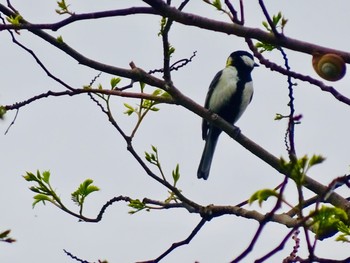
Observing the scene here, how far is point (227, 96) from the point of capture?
8.30 metres

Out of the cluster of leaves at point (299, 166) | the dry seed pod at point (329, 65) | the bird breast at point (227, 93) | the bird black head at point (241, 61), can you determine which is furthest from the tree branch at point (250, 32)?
the bird black head at point (241, 61)

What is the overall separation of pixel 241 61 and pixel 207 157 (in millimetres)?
1310

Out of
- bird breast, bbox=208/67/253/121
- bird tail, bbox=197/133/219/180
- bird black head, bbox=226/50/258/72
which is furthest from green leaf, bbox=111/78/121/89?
bird black head, bbox=226/50/258/72

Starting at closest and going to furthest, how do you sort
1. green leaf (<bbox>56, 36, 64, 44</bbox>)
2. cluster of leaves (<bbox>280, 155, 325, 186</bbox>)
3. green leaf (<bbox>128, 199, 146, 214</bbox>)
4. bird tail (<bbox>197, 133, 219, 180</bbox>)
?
cluster of leaves (<bbox>280, 155, 325, 186</bbox>) < green leaf (<bbox>56, 36, 64, 44</bbox>) < green leaf (<bbox>128, 199, 146, 214</bbox>) < bird tail (<bbox>197, 133, 219, 180</bbox>)

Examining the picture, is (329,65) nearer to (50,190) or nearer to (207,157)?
(50,190)

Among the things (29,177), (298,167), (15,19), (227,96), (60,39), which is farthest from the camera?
(227,96)

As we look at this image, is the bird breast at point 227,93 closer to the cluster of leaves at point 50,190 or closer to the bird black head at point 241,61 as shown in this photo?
the bird black head at point 241,61

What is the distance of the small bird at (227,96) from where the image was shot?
8281mm

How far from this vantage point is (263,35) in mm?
2395

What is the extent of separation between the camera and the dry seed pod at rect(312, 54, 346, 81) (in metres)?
2.39

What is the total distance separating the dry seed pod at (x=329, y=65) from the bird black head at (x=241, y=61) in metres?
6.28

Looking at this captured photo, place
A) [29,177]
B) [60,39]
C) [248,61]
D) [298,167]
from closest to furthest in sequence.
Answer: [298,167], [60,39], [29,177], [248,61]

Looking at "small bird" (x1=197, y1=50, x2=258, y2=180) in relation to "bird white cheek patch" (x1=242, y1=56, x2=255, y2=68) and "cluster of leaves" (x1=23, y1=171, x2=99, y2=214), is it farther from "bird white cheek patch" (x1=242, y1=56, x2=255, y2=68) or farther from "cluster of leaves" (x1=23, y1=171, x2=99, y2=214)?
"cluster of leaves" (x1=23, y1=171, x2=99, y2=214)

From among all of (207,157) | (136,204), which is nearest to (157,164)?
(136,204)
